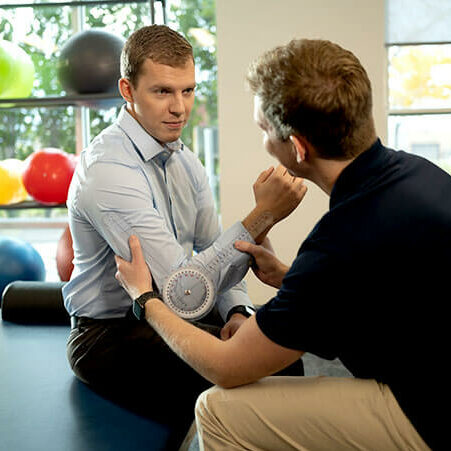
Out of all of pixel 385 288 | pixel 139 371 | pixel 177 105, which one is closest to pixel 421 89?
pixel 177 105

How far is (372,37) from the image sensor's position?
347cm

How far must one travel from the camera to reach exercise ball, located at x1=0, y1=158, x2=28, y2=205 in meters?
3.44

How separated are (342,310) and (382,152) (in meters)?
0.30

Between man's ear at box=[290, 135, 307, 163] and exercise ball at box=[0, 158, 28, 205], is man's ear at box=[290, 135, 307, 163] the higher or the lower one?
the higher one

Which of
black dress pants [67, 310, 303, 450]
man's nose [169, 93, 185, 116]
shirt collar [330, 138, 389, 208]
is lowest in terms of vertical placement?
black dress pants [67, 310, 303, 450]

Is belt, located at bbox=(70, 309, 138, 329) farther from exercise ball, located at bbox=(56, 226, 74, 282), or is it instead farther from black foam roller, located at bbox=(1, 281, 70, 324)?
exercise ball, located at bbox=(56, 226, 74, 282)

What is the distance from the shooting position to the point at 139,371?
163cm

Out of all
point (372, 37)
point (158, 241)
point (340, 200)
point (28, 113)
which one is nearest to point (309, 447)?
point (340, 200)

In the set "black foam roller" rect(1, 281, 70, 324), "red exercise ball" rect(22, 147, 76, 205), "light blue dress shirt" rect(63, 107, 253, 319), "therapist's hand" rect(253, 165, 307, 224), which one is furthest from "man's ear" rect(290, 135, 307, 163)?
"red exercise ball" rect(22, 147, 76, 205)

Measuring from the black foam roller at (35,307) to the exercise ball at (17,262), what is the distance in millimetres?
989

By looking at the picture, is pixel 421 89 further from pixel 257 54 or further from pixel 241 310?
pixel 241 310

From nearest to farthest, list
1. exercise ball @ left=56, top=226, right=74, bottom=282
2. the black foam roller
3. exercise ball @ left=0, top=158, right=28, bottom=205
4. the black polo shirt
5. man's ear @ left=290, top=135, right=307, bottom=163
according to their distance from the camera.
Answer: the black polo shirt
man's ear @ left=290, top=135, right=307, bottom=163
the black foam roller
exercise ball @ left=56, top=226, right=74, bottom=282
exercise ball @ left=0, top=158, right=28, bottom=205

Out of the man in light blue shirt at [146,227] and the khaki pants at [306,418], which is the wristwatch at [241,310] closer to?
the man in light blue shirt at [146,227]

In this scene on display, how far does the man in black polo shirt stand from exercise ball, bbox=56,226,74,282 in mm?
2011
